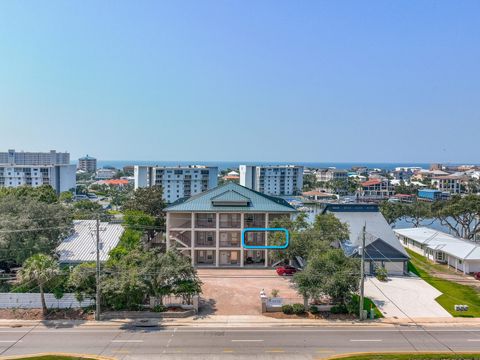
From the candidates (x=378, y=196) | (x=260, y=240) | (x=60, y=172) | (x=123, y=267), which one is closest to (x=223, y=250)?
(x=260, y=240)

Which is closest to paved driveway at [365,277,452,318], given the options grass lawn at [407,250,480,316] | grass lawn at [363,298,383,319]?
grass lawn at [363,298,383,319]

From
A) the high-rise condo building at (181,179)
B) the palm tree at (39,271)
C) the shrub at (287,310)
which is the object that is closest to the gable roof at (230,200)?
the shrub at (287,310)

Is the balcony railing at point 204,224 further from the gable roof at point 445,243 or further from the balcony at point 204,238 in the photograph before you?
the gable roof at point 445,243

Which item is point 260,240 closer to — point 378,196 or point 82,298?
point 82,298

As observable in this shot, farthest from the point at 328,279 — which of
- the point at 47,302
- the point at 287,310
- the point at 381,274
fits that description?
the point at 47,302

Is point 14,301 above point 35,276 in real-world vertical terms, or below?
below
